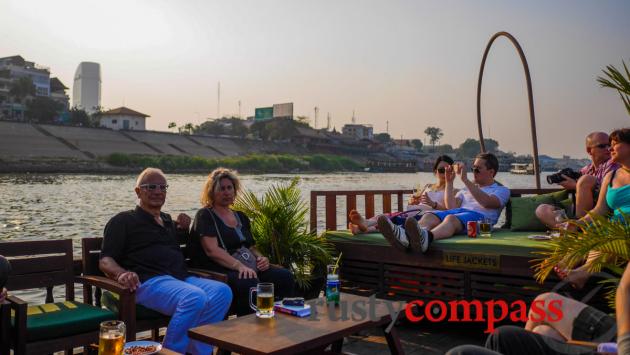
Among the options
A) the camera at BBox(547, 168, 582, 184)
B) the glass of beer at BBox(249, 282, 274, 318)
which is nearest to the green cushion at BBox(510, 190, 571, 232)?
the camera at BBox(547, 168, 582, 184)

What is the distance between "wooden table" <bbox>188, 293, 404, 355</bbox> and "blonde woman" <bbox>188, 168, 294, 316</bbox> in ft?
3.19

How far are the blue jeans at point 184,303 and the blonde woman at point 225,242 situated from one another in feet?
1.09

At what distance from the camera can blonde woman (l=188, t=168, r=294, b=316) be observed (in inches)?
151

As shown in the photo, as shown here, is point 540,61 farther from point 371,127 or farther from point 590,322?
point 371,127

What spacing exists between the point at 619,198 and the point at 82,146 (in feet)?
208

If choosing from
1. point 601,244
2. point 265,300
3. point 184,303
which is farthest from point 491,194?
point 184,303

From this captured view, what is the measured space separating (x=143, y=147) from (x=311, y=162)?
2310cm

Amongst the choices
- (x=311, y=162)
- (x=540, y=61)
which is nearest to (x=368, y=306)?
(x=540, y=61)

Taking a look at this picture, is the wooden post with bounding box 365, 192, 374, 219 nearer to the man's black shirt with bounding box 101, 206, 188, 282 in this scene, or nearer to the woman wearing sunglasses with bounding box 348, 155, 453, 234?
the woman wearing sunglasses with bounding box 348, 155, 453, 234

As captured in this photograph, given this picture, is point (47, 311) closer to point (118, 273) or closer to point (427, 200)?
point (118, 273)

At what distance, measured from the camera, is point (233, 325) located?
8.78 ft

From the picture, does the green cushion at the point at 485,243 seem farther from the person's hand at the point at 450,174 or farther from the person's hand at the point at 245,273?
the person's hand at the point at 245,273

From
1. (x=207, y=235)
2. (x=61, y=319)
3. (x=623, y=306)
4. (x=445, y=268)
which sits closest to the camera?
(x=623, y=306)

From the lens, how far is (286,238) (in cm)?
482
